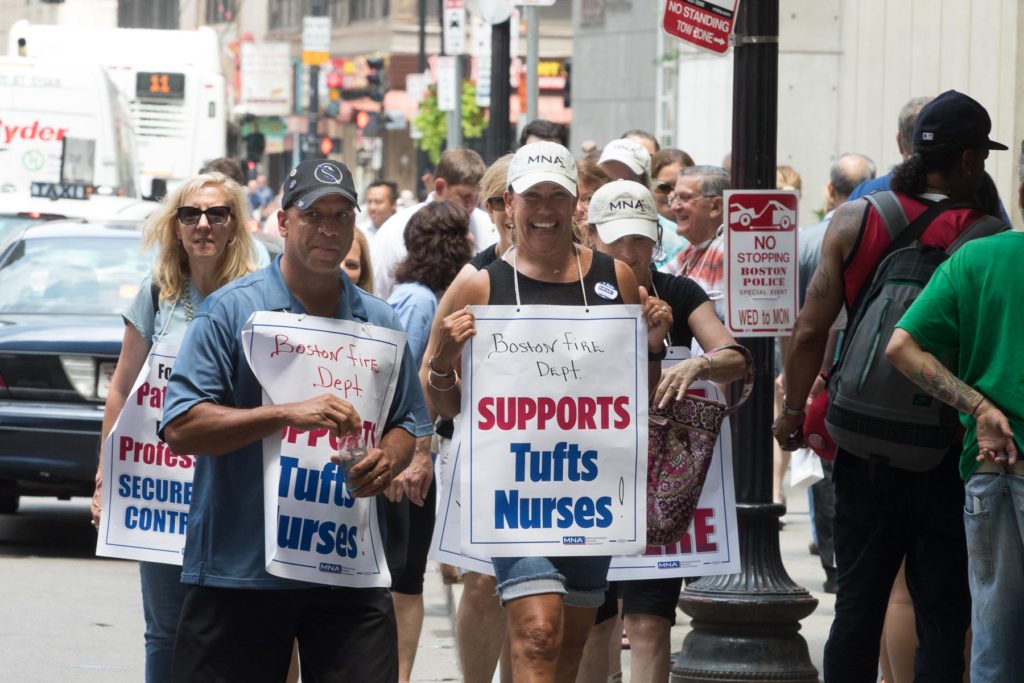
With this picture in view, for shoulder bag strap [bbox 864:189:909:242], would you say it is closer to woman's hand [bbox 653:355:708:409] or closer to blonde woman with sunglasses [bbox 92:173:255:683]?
woman's hand [bbox 653:355:708:409]

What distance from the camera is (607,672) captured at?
22.1ft

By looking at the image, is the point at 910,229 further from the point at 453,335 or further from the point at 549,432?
the point at 453,335

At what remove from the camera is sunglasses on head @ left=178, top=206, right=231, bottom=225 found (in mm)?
6145

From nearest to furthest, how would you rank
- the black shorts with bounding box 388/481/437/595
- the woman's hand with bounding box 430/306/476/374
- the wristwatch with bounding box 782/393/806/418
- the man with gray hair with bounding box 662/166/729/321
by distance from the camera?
the woman's hand with bounding box 430/306/476/374, the wristwatch with bounding box 782/393/806/418, the black shorts with bounding box 388/481/437/595, the man with gray hair with bounding box 662/166/729/321

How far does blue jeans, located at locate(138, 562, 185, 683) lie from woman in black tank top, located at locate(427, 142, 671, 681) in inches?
37.2

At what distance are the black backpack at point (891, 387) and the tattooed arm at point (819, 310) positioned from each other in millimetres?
224

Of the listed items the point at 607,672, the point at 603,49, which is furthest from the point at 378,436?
the point at 603,49

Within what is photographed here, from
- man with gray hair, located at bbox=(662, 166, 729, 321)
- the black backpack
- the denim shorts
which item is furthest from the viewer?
man with gray hair, located at bbox=(662, 166, 729, 321)

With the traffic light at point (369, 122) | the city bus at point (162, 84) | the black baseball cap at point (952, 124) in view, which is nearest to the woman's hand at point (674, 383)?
the black baseball cap at point (952, 124)

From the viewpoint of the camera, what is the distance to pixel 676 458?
6207 mm

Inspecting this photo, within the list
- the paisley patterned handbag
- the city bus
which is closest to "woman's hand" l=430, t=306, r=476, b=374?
the paisley patterned handbag

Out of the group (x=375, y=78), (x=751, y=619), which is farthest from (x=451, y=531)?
(x=375, y=78)

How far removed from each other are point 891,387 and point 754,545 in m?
2.03

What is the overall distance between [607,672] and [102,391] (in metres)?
4.94
